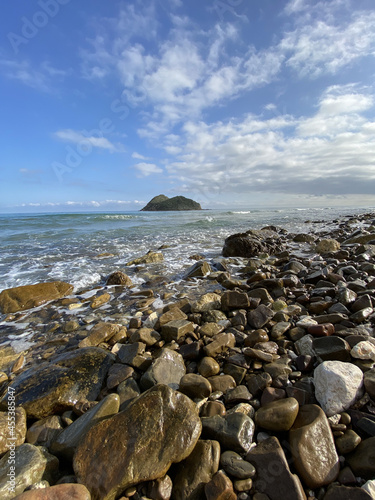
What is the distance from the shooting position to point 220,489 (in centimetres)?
140

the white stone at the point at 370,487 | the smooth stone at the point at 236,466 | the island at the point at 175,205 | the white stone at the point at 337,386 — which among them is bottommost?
the smooth stone at the point at 236,466

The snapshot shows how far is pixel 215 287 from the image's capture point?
535 centimetres

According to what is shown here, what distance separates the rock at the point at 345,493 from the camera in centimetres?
132

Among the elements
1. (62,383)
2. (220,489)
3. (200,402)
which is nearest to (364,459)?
(220,489)

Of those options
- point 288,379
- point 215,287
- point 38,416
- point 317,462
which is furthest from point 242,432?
point 215,287

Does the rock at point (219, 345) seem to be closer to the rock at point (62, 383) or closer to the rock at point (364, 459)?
the rock at point (62, 383)

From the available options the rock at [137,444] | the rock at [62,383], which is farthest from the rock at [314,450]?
the rock at [62,383]

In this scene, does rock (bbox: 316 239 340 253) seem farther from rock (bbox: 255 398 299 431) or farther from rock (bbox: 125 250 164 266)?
rock (bbox: 255 398 299 431)

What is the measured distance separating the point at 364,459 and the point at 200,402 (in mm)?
1160

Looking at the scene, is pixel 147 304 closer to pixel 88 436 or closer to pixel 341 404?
pixel 88 436

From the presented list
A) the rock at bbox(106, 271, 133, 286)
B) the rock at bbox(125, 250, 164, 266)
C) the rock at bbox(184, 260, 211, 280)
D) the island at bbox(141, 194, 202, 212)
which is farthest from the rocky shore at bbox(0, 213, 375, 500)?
the island at bbox(141, 194, 202, 212)

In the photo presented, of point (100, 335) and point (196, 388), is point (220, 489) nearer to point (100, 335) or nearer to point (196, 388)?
point (196, 388)

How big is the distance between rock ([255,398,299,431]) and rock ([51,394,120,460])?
1151 mm

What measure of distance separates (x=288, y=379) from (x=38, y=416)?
2.33m
